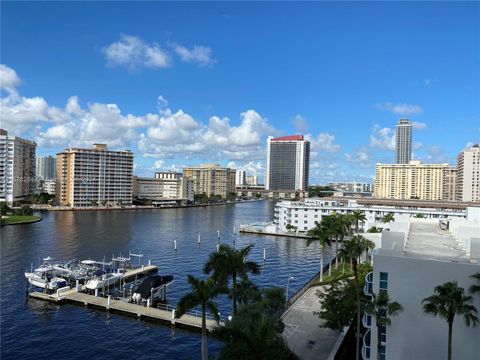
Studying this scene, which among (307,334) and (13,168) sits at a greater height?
(13,168)

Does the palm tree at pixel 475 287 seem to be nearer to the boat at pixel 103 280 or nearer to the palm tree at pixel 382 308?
the palm tree at pixel 382 308

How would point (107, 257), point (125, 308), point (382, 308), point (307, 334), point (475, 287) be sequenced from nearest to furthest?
point (475, 287) → point (382, 308) → point (307, 334) → point (125, 308) → point (107, 257)

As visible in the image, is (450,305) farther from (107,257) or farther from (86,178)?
(86,178)

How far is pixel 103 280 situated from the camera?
169 ft

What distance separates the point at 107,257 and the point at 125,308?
94.2 ft

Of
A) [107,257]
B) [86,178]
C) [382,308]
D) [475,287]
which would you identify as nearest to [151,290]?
[107,257]

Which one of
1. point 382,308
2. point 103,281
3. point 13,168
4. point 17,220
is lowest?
point 103,281

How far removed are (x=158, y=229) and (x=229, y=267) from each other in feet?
276

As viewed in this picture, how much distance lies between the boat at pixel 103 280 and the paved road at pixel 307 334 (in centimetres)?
2505

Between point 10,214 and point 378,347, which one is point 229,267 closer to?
point 378,347

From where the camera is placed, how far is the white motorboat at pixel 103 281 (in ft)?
166

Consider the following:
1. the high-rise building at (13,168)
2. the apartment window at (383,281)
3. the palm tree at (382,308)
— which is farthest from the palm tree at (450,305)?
the high-rise building at (13,168)

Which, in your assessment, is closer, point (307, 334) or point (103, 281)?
point (307, 334)

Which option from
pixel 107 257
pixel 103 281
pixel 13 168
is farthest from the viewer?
pixel 13 168
